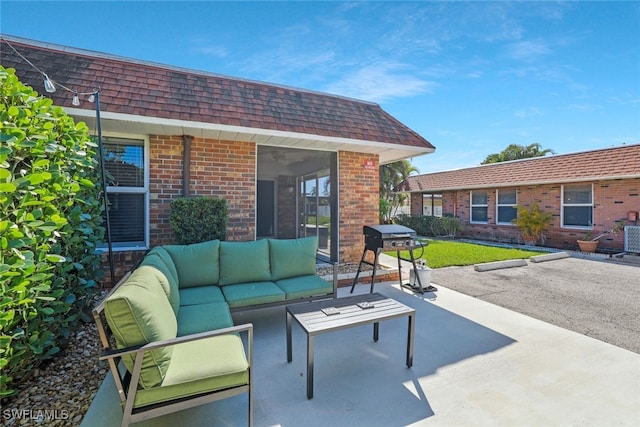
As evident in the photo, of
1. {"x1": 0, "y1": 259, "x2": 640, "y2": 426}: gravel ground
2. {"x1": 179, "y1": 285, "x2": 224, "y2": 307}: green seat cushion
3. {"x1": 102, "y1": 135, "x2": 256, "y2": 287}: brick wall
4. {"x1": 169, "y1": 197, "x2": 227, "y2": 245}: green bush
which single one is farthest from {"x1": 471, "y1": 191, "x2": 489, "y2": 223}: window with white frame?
{"x1": 179, "y1": 285, "x2": 224, "y2": 307}: green seat cushion

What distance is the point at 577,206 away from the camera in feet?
38.2

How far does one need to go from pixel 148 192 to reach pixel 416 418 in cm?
542

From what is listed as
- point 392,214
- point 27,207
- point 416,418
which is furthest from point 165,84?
point 392,214

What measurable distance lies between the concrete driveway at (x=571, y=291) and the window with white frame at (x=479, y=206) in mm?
6176

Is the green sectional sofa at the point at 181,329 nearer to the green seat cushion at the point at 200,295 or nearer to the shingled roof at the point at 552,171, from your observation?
the green seat cushion at the point at 200,295

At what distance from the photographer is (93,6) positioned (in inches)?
194

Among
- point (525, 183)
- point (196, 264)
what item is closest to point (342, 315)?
point (196, 264)

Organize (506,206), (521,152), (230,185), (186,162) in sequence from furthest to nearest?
(521,152) < (506,206) < (230,185) < (186,162)

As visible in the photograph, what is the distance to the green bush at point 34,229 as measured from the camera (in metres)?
1.97

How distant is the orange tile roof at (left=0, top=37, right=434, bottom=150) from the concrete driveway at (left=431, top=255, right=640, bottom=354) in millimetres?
3406

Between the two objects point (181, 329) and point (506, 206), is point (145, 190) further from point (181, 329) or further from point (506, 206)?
point (506, 206)

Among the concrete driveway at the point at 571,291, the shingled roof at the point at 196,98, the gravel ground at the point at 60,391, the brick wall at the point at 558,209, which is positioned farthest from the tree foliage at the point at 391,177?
the gravel ground at the point at 60,391

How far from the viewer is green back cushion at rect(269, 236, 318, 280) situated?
14.6 feet

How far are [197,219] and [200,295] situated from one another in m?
1.74
